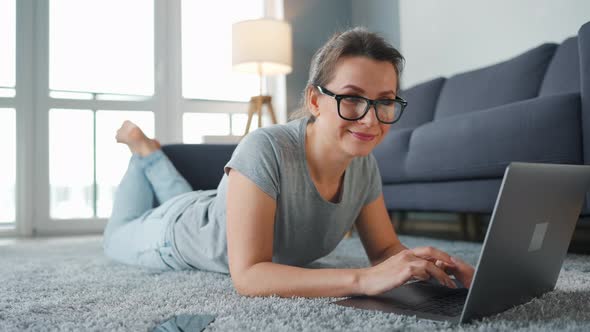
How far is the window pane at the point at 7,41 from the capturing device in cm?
356

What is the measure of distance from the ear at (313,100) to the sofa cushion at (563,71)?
4.52 ft

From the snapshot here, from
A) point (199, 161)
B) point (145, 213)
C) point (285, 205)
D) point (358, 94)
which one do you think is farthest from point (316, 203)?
point (199, 161)

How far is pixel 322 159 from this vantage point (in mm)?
1092

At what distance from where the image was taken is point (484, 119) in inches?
72.8

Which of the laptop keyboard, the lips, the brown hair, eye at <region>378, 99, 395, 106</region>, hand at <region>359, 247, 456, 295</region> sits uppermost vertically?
the brown hair

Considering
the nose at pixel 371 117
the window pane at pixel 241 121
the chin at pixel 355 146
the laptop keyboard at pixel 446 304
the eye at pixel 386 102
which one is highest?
the window pane at pixel 241 121

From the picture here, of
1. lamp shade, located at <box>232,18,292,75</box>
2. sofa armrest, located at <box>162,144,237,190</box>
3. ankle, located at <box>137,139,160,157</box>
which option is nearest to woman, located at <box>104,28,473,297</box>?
ankle, located at <box>137,139,160,157</box>

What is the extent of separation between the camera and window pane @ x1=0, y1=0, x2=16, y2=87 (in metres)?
3.56

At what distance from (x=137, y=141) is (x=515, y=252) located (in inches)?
57.9

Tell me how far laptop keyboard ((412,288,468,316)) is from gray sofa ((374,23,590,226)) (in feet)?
2.60

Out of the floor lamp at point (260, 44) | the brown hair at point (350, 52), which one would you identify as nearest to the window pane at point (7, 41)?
the floor lamp at point (260, 44)

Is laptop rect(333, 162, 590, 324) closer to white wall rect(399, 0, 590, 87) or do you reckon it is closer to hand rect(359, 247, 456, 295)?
hand rect(359, 247, 456, 295)

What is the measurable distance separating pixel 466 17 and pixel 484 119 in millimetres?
1579

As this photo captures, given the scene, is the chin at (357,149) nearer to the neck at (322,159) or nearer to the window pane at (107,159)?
the neck at (322,159)
